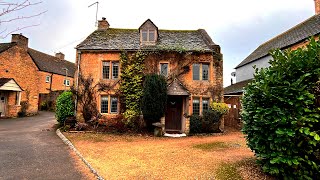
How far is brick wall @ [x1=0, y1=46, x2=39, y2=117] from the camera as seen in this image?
23.3 m

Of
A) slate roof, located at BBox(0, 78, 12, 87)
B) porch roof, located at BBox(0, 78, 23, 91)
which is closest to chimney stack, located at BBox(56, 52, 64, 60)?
porch roof, located at BBox(0, 78, 23, 91)

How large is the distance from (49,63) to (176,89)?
1116 inches

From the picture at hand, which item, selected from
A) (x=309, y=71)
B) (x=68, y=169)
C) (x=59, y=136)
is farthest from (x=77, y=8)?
(x=59, y=136)

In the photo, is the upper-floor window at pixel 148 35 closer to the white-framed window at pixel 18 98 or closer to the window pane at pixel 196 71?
the window pane at pixel 196 71

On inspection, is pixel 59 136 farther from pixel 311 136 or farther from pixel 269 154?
pixel 311 136

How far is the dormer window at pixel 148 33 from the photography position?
17516 millimetres

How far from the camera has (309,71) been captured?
5.84 meters

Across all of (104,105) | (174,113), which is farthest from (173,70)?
(104,105)

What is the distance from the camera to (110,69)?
16734 mm

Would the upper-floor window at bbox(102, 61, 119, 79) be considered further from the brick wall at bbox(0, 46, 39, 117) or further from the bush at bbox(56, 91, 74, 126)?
the brick wall at bbox(0, 46, 39, 117)

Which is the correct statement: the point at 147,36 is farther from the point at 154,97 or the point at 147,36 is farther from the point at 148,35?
the point at 154,97

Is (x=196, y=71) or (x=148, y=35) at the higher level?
(x=148, y=35)

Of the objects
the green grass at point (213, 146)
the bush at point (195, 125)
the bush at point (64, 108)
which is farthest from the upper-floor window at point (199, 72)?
the bush at point (64, 108)

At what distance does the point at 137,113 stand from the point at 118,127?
69.5 inches
